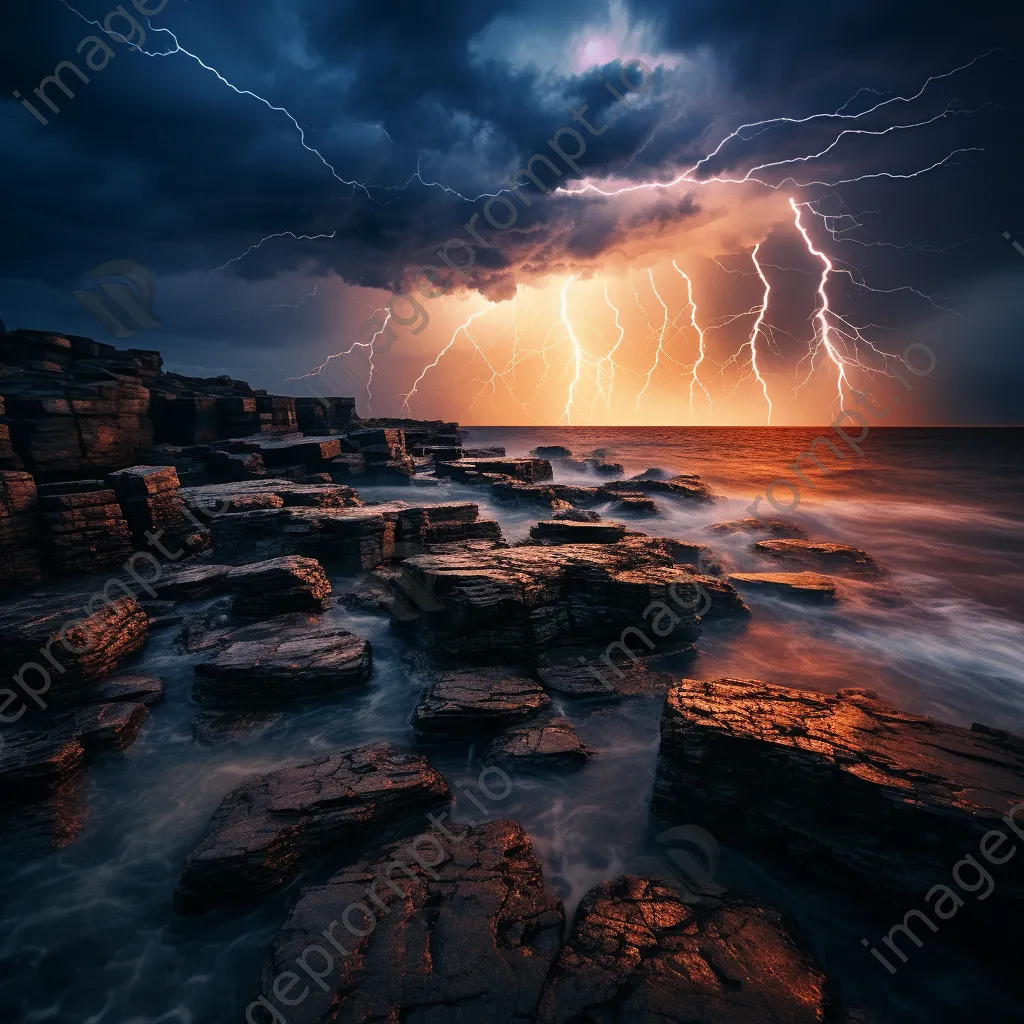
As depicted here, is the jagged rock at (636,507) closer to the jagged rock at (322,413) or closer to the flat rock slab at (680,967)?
the flat rock slab at (680,967)

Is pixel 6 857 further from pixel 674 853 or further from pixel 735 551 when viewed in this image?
pixel 735 551

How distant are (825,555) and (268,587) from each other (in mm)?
14613

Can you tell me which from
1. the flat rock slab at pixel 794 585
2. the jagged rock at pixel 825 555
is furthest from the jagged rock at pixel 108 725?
the jagged rock at pixel 825 555

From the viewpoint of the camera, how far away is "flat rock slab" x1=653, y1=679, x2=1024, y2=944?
3367mm

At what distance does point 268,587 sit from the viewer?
24.9ft

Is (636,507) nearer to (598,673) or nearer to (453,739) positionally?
(598,673)

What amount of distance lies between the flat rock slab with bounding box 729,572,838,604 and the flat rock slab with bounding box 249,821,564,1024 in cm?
905

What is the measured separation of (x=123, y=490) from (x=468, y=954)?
1181 centimetres

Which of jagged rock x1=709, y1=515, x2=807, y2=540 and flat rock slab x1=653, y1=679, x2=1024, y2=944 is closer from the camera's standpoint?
flat rock slab x1=653, y1=679, x2=1024, y2=944

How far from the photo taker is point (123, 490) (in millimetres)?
10008

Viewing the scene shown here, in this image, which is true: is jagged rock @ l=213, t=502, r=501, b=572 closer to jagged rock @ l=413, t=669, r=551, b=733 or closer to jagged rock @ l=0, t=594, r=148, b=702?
jagged rock @ l=0, t=594, r=148, b=702

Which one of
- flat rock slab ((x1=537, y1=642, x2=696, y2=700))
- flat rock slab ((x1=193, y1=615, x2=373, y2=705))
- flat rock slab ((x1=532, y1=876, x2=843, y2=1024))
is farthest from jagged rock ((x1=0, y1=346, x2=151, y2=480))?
flat rock slab ((x1=532, y1=876, x2=843, y2=1024))

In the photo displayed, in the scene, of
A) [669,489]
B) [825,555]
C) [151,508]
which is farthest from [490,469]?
[825,555]

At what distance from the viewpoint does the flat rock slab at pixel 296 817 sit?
143 inches
